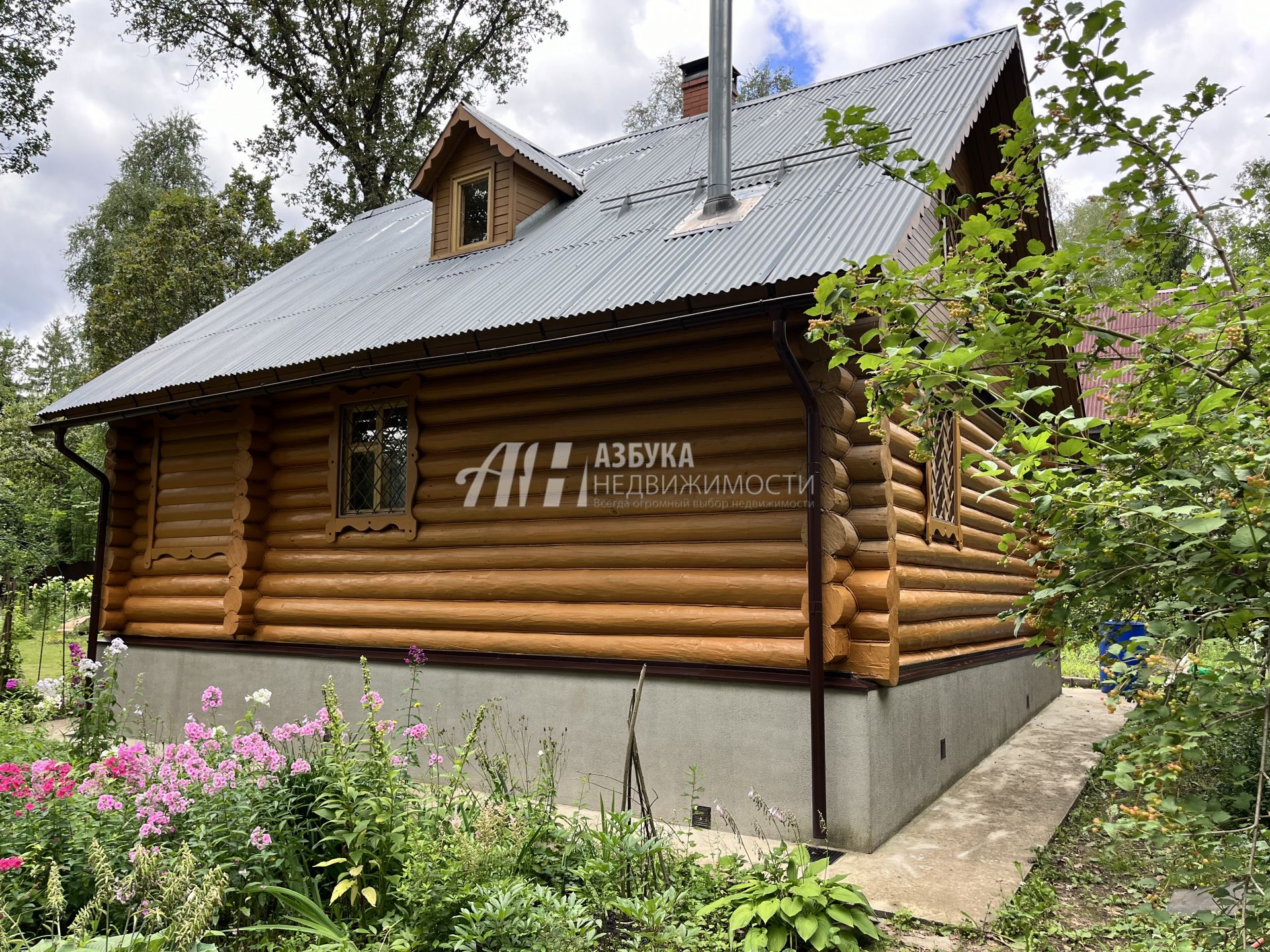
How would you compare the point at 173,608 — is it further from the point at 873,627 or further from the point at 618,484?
the point at 873,627

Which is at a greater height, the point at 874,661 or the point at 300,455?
the point at 300,455

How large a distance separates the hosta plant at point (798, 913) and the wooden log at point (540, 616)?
6.41 feet

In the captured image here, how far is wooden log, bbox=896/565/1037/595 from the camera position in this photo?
20.6 ft

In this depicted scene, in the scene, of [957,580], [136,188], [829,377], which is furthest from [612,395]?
[136,188]

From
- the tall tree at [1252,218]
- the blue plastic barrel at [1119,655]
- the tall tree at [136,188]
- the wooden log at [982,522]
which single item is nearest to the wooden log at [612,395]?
the tall tree at [1252,218]

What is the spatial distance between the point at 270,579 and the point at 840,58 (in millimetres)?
30951

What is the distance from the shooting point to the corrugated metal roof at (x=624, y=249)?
6184mm

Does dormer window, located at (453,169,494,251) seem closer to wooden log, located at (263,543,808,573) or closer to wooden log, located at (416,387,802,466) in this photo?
wooden log, located at (416,387,802,466)

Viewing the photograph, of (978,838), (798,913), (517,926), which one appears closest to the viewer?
(517,926)

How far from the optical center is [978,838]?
218 inches

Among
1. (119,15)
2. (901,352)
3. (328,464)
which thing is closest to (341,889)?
(901,352)

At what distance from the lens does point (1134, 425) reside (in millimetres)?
2643

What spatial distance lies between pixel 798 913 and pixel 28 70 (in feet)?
69.5

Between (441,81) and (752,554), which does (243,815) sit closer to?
(752,554)
